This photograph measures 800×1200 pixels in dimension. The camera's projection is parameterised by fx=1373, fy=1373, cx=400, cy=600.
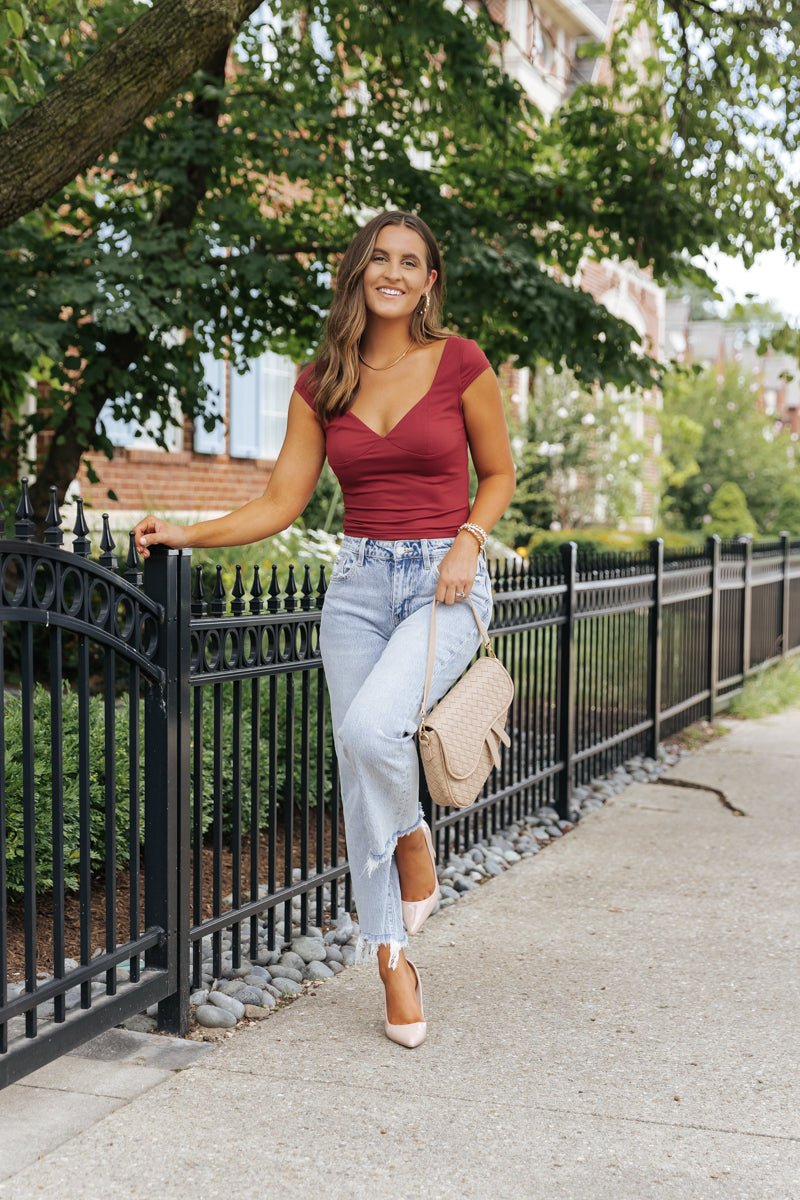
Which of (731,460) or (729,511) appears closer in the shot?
(729,511)

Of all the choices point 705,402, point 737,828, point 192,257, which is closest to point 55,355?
point 192,257

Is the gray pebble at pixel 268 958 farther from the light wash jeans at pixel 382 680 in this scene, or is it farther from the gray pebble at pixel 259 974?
the light wash jeans at pixel 382 680

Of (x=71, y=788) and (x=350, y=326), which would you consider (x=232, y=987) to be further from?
(x=350, y=326)

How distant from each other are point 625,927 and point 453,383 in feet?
7.26

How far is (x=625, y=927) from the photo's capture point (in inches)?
189

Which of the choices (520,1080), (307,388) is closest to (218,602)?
(307,388)

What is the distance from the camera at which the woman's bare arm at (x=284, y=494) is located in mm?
3592

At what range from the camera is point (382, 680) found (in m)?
3.37

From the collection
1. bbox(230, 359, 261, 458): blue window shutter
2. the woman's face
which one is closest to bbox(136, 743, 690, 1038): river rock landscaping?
the woman's face

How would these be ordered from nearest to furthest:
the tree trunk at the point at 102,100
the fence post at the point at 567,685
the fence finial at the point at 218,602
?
the fence finial at the point at 218,602 → the tree trunk at the point at 102,100 → the fence post at the point at 567,685

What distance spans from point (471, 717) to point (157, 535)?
92cm

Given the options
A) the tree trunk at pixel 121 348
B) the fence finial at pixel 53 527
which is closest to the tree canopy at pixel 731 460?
the tree trunk at pixel 121 348

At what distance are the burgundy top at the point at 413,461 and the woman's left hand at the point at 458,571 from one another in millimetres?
106

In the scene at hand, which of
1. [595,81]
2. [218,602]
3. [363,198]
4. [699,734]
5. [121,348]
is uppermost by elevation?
[595,81]
